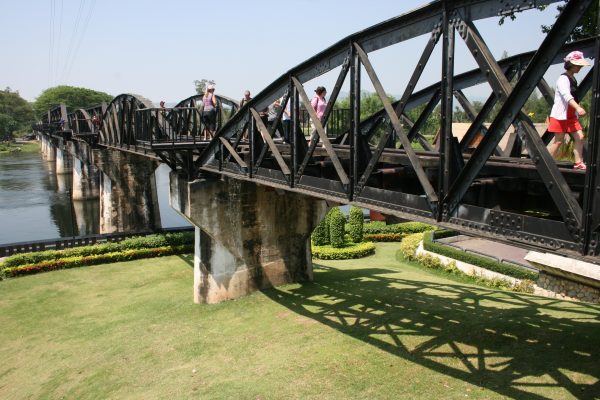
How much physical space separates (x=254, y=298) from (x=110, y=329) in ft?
13.6

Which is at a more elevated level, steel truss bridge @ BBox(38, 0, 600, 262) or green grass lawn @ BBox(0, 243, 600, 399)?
steel truss bridge @ BBox(38, 0, 600, 262)

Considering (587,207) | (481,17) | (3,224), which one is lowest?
(3,224)

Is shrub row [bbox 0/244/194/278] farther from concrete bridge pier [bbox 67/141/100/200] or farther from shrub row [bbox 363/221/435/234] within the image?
concrete bridge pier [bbox 67/141/100/200]

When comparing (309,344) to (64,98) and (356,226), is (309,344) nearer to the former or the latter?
(356,226)

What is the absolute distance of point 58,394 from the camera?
434 inches

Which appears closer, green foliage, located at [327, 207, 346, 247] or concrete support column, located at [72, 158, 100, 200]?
green foliage, located at [327, 207, 346, 247]

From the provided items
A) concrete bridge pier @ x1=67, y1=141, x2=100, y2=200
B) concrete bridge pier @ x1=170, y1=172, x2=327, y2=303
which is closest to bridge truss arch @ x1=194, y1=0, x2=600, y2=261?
concrete bridge pier @ x1=170, y1=172, x2=327, y2=303

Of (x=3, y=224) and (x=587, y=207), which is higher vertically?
(x=587, y=207)

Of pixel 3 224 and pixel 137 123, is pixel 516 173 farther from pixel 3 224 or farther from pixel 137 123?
pixel 3 224

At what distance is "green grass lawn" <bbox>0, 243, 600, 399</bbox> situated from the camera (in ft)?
29.9

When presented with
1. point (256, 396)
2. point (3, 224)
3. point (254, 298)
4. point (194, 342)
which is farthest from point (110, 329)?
point (3, 224)

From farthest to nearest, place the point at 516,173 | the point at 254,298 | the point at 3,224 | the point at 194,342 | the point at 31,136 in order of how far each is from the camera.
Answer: the point at 31,136 < the point at 3,224 < the point at 254,298 < the point at 194,342 < the point at 516,173

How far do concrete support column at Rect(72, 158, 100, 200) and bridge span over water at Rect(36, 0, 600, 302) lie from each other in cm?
3408

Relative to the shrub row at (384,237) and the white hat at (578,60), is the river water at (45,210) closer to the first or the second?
the shrub row at (384,237)
